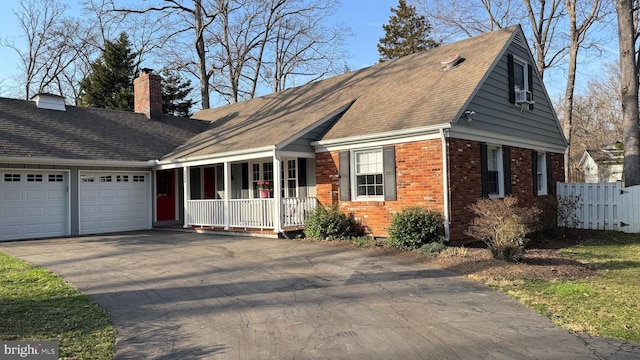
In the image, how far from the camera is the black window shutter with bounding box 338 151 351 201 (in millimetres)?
12203

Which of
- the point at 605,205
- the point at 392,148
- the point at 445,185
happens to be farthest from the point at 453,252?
the point at 605,205

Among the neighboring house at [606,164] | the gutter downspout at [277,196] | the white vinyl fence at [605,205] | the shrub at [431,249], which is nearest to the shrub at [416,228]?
the shrub at [431,249]

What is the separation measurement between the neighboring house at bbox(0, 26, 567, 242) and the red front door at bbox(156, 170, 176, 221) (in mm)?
43

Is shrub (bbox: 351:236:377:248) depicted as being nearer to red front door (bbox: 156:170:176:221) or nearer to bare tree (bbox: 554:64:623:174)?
red front door (bbox: 156:170:176:221)

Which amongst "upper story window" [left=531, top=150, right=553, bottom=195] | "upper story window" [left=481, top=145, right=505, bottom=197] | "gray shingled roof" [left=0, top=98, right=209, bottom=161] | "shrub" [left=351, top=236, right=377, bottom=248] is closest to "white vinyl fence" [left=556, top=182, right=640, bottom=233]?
"upper story window" [left=531, top=150, right=553, bottom=195]

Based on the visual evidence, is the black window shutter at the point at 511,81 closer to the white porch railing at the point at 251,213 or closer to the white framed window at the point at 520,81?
the white framed window at the point at 520,81

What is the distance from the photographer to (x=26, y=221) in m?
14.1

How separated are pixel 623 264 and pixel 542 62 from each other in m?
19.6

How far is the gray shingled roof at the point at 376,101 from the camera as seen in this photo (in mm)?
11461

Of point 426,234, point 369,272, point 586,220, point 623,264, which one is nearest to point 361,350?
point 369,272

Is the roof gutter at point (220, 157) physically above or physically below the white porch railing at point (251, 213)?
above

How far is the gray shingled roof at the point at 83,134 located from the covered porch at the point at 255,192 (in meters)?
2.10

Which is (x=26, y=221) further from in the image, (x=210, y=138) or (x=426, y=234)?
(x=426, y=234)

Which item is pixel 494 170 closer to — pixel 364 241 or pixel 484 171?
pixel 484 171
